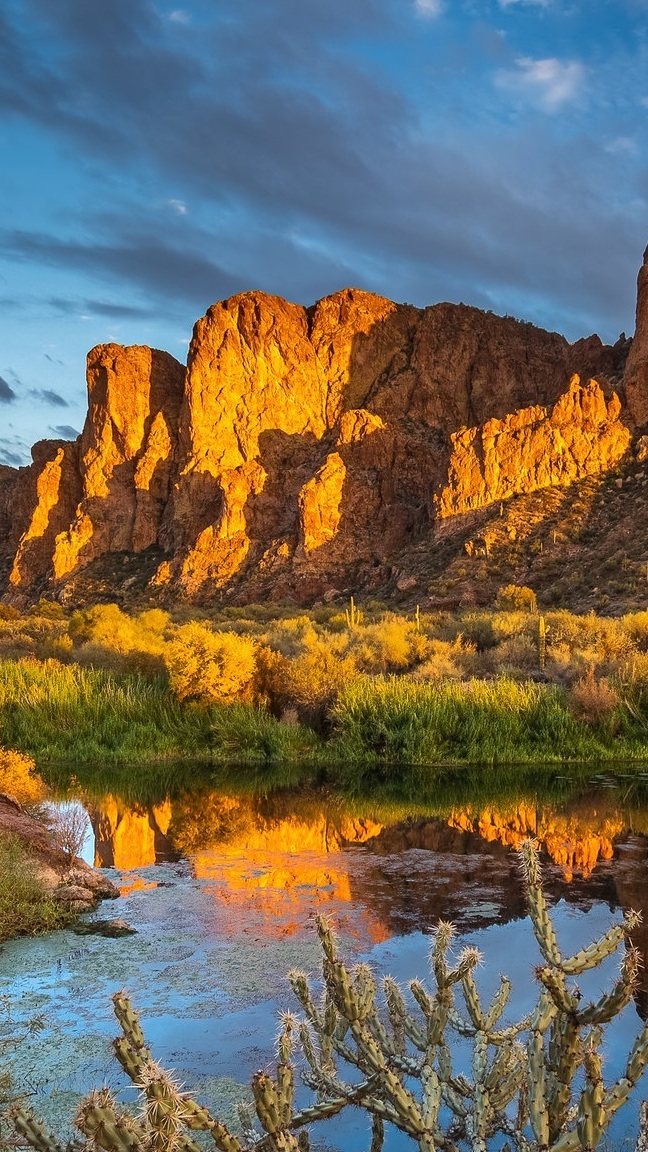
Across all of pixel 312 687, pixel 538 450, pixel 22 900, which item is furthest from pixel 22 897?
pixel 538 450

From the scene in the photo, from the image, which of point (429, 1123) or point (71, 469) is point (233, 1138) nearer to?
point (429, 1123)

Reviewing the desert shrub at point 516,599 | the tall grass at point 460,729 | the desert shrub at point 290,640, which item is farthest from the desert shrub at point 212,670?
the desert shrub at point 516,599

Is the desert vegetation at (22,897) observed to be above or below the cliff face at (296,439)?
below

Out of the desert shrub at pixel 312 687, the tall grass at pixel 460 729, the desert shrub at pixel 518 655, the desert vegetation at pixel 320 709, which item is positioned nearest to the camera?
the tall grass at pixel 460 729

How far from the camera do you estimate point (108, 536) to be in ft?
337

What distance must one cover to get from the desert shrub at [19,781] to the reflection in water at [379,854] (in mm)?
905

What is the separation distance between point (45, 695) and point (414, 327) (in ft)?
309

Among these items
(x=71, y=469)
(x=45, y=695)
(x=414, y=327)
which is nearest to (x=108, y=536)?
(x=71, y=469)

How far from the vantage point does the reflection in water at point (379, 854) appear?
9.12 meters

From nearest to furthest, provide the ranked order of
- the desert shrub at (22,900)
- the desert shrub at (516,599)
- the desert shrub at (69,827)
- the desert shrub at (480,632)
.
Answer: the desert shrub at (22,900) < the desert shrub at (69,827) < the desert shrub at (480,632) < the desert shrub at (516,599)

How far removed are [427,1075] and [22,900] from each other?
18.8 feet

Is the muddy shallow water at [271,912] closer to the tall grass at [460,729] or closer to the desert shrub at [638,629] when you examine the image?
the tall grass at [460,729]

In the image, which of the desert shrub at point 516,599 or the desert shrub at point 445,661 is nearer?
the desert shrub at point 445,661

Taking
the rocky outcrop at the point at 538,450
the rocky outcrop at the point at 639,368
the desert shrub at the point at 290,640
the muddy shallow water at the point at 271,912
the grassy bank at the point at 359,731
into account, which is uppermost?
the rocky outcrop at the point at 639,368
